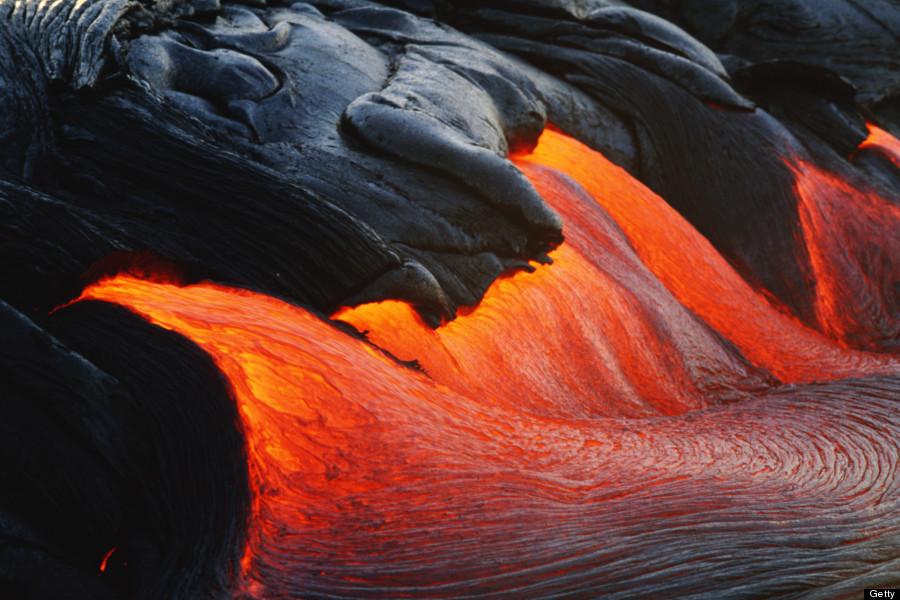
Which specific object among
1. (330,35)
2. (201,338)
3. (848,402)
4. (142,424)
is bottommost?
(142,424)

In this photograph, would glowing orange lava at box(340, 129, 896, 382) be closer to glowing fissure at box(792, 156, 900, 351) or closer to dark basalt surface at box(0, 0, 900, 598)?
dark basalt surface at box(0, 0, 900, 598)

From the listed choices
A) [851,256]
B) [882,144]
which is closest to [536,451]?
[851,256]

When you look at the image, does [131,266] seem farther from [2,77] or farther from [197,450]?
[2,77]

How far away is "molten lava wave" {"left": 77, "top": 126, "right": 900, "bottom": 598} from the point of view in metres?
2.34

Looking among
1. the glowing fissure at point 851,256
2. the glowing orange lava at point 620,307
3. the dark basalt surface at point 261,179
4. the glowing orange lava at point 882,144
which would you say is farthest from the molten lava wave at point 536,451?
the glowing orange lava at point 882,144

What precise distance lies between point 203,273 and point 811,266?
473cm

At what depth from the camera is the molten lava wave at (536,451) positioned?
7.66 feet

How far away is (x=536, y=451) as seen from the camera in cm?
300

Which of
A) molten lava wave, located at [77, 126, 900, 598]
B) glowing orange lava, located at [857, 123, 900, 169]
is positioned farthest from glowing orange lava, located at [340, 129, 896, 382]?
glowing orange lava, located at [857, 123, 900, 169]

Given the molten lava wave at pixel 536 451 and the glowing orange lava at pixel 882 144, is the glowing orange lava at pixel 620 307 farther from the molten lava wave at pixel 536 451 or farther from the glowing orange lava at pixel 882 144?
the glowing orange lava at pixel 882 144

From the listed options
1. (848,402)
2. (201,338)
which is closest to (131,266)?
(201,338)

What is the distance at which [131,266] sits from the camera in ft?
9.71

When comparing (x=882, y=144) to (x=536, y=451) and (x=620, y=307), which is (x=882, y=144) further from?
(x=536, y=451)

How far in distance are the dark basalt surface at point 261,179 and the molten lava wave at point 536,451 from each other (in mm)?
151
